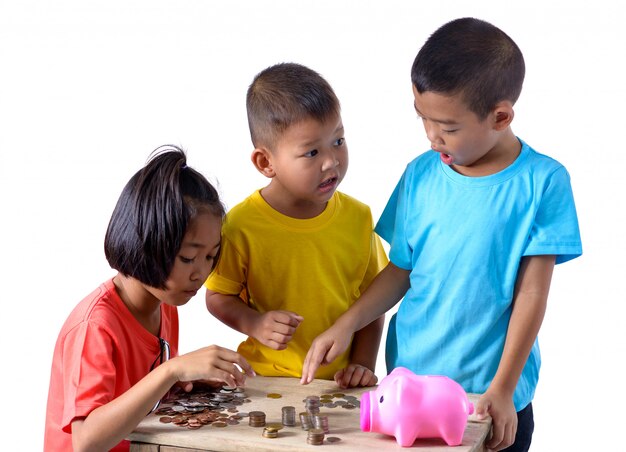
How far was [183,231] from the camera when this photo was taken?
2.38 metres

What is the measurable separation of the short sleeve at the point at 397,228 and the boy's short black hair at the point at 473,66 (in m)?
0.35

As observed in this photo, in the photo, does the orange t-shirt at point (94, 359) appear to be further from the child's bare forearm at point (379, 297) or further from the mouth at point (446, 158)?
the mouth at point (446, 158)

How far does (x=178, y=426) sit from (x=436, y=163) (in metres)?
0.95

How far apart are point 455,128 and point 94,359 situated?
1023 millimetres

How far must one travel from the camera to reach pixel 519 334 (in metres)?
2.40

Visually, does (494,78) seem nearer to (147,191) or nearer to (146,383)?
(147,191)

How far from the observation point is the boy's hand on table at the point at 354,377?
2578 millimetres

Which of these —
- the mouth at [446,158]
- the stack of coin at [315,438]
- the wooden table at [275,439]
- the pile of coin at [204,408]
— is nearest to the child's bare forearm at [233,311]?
the pile of coin at [204,408]

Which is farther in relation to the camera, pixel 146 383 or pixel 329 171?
pixel 329 171

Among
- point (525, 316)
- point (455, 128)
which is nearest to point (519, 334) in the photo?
point (525, 316)

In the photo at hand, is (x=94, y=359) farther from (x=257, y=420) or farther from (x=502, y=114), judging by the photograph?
(x=502, y=114)

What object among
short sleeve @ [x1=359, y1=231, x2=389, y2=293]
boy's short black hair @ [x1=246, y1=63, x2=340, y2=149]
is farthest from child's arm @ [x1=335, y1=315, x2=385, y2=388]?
boy's short black hair @ [x1=246, y1=63, x2=340, y2=149]

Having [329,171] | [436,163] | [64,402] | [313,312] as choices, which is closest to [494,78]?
[436,163]

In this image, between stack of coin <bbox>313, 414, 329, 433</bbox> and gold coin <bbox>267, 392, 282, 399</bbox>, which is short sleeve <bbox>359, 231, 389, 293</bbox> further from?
stack of coin <bbox>313, 414, 329, 433</bbox>
